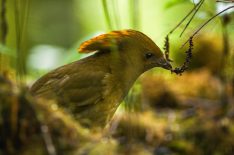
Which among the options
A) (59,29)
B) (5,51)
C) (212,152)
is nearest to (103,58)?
(5,51)

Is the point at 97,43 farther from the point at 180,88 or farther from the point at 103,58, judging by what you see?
the point at 180,88

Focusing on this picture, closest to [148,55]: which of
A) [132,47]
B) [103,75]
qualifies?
[132,47]

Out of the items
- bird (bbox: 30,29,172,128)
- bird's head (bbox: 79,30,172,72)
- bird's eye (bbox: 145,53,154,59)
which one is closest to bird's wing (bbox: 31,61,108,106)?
bird (bbox: 30,29,172,128)

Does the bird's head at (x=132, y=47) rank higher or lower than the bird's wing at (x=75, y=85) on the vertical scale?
higher

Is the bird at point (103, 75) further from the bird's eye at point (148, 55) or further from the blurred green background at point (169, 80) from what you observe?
the blurred green background at point (169, 80)

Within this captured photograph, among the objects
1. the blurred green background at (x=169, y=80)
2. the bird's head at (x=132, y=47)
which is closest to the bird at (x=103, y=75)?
the bird's head at (x=132, y=47)

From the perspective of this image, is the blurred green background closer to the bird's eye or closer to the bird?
the bird

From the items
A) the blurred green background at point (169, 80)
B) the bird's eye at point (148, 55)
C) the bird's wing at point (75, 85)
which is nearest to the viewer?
the bird's wing at point (75, 85)
